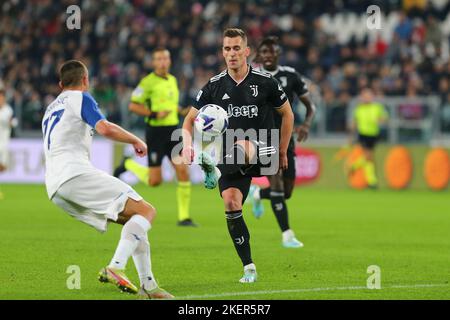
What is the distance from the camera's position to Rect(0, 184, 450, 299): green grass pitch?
8.63 meters

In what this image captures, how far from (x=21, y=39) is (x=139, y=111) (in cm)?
1515

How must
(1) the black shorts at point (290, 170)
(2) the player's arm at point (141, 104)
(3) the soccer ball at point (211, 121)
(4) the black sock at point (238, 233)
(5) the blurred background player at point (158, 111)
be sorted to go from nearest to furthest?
(3) the soccer ball at point (211, 121), (4) the black sock at point (238, 233), (1) the black shorts at point (290, 170), (5) the blurred background player at point (158, 111), (2) the player's arm at point (141, 104)

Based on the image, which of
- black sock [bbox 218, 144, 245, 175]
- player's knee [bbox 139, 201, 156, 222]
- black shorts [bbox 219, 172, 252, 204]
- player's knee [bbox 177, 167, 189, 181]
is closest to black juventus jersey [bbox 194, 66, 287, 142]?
black sock [bbox 218, 144, 245, 175]

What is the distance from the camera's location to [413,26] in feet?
89.9

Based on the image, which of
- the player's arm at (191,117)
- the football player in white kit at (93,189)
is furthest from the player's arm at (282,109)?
the football player in white kit at (93,189)

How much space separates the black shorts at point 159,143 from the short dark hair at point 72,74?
7079mm

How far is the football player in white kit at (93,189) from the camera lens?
314 inches

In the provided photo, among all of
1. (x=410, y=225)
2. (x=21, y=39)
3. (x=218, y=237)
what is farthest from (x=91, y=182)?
(x=21, y=39)

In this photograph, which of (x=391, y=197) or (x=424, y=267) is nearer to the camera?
(x=424, y=267)

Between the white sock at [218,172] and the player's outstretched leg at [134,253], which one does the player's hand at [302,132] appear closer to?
the white sock at [218,172]

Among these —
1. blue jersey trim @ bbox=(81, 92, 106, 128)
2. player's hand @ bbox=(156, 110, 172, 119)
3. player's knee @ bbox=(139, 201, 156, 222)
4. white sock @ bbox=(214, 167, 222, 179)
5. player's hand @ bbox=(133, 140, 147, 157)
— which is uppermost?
blue jersey trim @ bbox=(81, 92, 106, 128)

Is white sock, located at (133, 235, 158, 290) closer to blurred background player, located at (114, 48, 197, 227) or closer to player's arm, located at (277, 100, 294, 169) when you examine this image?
player's arm, located at (277, 100, 294, 169)

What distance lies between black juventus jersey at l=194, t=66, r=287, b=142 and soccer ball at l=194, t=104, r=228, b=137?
1.20ft

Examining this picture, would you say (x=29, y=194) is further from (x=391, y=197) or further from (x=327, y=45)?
(x=327, y=45)
